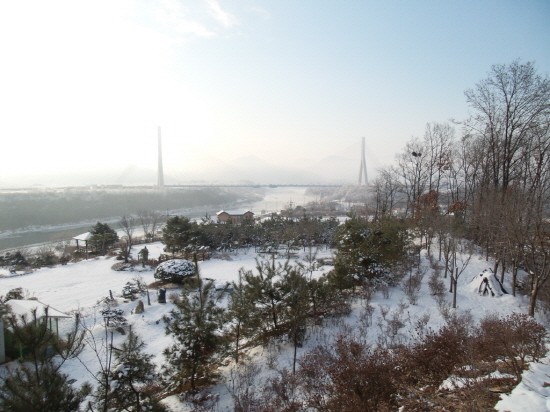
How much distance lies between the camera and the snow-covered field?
4.17 m

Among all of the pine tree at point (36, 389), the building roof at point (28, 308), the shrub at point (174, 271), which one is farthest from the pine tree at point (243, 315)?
the shrub at point (174, 271)

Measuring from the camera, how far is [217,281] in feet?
Answer: 41.1

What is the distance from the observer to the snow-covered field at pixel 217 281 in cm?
417

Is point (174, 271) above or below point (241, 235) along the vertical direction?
below

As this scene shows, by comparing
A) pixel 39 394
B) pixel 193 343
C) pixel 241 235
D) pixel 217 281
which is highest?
pixel 39 394

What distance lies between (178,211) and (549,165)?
51.1m

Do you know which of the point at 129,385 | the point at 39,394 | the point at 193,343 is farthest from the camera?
the point at 193,343

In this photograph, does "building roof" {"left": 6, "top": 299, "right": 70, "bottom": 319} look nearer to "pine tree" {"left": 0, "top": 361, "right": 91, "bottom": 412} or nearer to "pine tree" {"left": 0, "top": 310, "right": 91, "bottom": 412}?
"pine tree" {"left": 0, "top": 310, "right": 91, "bottom": 412}

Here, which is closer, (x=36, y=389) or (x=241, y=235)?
(x=36, y=389)

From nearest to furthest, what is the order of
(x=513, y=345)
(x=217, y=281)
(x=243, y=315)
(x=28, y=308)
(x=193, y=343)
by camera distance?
(x=513, y=345) → (x=193, y=343) → (x=243, y=315) → (x=28, y=308) → (x=217, y=281)

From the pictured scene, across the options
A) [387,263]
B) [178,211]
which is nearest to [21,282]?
[387,263]

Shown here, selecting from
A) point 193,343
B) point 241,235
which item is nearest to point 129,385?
point 193,343

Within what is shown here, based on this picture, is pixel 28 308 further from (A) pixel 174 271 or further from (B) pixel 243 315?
(B) pixel 243 315

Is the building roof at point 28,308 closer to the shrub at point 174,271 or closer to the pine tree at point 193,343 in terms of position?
the pine tree at point 193,343
